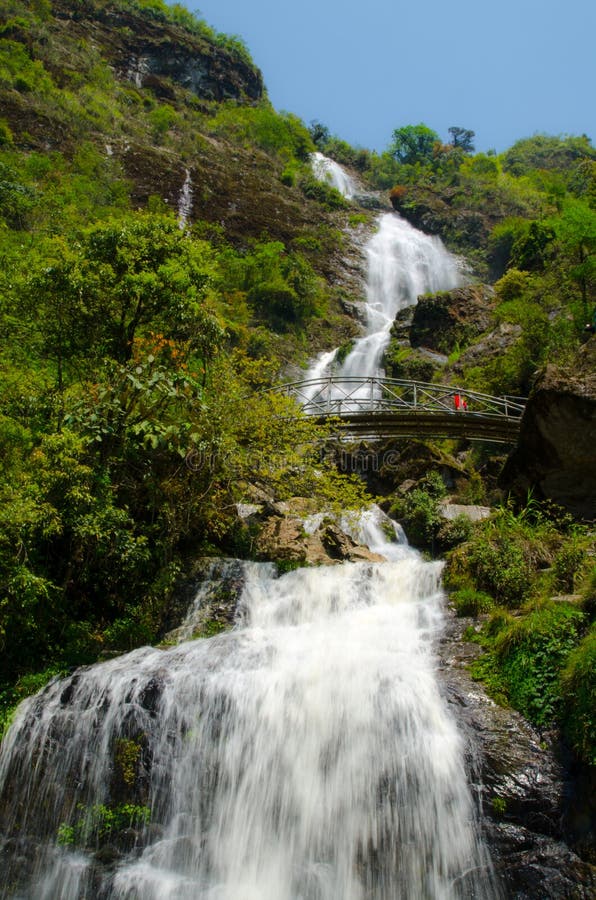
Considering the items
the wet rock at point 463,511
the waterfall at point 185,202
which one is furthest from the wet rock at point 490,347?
the waterfall at point 185,202

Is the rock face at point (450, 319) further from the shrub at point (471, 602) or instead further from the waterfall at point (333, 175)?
the waterfall at point (333, 175)

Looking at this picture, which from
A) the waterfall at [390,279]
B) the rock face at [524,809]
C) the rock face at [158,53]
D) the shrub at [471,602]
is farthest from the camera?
the rock face at [158,53]

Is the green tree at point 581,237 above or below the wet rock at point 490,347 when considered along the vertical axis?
above

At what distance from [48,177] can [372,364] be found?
69.6ft

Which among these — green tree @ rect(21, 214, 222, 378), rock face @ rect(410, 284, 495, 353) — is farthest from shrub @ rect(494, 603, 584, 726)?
rock face @ rect(410, 284, 495, 353)

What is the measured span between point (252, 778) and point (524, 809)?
3264 millimetres

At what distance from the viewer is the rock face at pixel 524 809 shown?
6340 millimetres

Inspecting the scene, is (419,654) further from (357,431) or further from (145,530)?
(357,431)

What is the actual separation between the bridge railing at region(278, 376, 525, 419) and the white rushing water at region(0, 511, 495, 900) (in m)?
8.08

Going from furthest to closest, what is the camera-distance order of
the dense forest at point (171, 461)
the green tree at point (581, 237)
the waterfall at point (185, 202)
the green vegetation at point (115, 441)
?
1. the waterfall at point (185, 202)
2. the green tree at point (581, 237)
3. the green vegetation at point (115, 441)
4. the dense forest at point (171, 461)

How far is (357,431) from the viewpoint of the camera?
66.3ft

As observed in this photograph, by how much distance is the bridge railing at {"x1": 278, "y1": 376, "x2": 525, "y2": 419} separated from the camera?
1991 centimetres

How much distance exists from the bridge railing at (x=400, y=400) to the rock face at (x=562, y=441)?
15.9 ft

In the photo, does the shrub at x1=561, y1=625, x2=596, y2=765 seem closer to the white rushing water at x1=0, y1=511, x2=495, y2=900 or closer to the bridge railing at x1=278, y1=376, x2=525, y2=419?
the white rushing water at x1=0, y1=511, x2=495, y2=900
